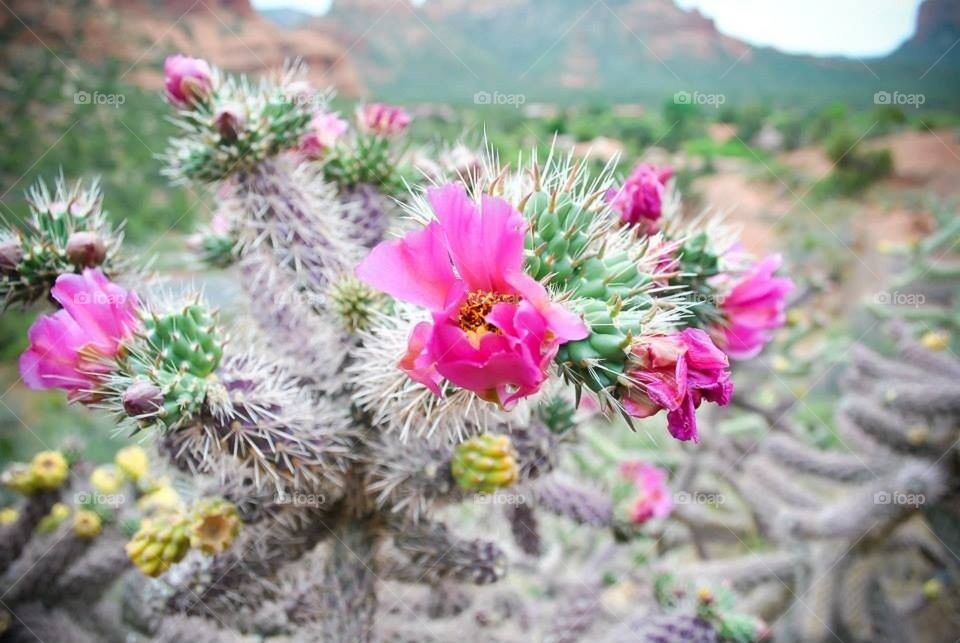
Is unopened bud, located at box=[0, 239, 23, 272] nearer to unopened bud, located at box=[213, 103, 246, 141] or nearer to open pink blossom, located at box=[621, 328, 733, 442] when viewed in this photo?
unopened bud, located at box=[213, 103, 246, 141]

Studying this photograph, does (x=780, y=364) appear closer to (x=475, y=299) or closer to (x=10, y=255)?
(x=475, y=299)

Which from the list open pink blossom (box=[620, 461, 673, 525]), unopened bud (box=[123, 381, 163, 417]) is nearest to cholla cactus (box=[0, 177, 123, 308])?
unopened bud (box=[123, 381, 163, 417])

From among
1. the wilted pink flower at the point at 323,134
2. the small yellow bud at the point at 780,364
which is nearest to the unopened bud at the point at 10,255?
the wilted pink flower at the point at 323,134

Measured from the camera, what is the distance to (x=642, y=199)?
0.64 m

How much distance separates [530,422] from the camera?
74cm

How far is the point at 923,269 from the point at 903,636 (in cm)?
135

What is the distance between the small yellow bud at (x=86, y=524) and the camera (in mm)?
1037

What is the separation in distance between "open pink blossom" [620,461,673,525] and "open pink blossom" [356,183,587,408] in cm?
74

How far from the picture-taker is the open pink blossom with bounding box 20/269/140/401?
53 cm

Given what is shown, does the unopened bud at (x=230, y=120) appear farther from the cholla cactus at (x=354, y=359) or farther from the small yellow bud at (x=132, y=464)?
the small yellow bud at (x=132, y=464)

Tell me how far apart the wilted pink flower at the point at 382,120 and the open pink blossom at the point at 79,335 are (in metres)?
0.41

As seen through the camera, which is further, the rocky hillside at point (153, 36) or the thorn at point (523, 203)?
the rocky hillside at point (153, 36)

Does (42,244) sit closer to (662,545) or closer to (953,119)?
(662,545)

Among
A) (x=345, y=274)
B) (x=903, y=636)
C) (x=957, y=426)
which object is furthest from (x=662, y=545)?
(x=345, y=274)
